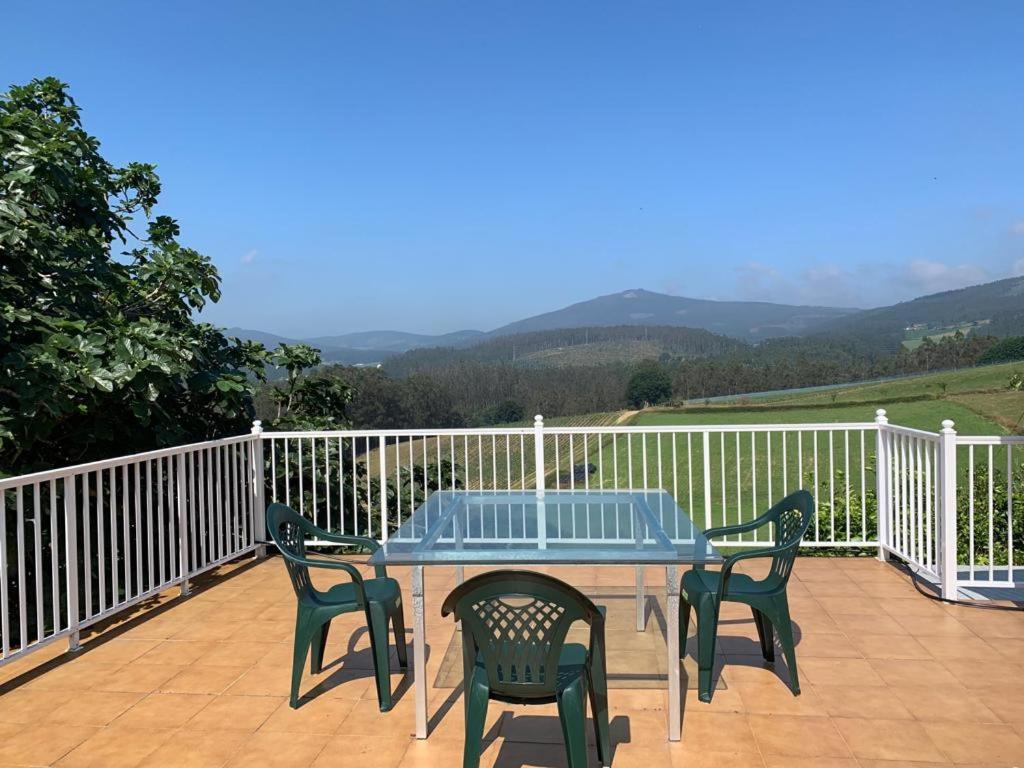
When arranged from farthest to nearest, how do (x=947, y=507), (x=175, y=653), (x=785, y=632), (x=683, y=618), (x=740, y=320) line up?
(x=740, y=320) < (x=947, y=507) < (x=175, y=653) < (x=683, y=618) < (x=785, y=632)

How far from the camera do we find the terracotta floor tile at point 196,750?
2.38 metres

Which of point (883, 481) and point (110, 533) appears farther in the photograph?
point (883, 481)

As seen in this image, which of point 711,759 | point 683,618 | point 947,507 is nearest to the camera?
point 711,759

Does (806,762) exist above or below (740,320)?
below

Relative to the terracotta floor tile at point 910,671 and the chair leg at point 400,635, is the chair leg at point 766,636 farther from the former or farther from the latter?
the chair leg at point 400,635

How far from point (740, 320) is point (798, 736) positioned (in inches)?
2516

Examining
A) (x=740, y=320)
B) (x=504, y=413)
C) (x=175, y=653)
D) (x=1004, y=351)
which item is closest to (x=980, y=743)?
(x=175, y=653)

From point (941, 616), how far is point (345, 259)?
20.4m

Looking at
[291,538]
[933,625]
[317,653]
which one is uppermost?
[291,538]

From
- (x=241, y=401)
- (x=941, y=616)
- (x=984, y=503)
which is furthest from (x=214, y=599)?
(x=984, y=503)

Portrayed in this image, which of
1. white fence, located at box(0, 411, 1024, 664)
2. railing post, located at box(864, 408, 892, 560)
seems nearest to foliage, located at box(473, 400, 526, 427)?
white fence, located at box(0, 411, 1024, 664)

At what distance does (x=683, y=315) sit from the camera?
67.4 m

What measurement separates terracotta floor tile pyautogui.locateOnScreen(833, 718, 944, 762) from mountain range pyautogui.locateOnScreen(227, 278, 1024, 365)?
593cm

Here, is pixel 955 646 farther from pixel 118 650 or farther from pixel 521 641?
pixel 118 650
